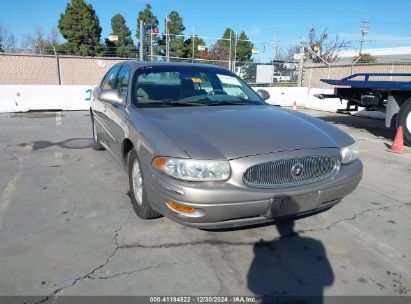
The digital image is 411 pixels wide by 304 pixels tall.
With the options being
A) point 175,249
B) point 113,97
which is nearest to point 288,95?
point 113,97

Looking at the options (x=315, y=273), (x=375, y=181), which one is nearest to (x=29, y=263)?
(x=315, y=273)

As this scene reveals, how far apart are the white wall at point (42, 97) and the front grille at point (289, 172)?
454 inches

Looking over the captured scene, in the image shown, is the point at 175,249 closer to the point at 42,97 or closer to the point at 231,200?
the point at 231,200

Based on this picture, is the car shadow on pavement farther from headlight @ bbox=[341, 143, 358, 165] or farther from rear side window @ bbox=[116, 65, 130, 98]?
rear side window @ bbox=[116, 65, 130, 98]

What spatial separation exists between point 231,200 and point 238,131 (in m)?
0.72

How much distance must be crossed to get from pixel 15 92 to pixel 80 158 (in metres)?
7.74

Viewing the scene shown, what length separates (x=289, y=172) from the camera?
2.90m

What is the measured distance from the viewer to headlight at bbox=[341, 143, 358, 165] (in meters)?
3.31

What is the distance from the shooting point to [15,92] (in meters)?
12.0

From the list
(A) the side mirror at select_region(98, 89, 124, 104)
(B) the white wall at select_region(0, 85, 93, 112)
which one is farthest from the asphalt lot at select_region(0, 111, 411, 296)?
(B) the white wall at select_region(0, 85, 93, 112)

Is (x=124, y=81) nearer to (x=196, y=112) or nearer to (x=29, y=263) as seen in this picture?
(x=196, y=112)

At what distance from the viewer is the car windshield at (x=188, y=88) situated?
4.06 m

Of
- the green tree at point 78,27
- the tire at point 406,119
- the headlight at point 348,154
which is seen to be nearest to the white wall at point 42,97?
the tire at point 406,119

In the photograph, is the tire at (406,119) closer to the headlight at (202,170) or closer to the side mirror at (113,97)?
the side mirror at (113,97)
